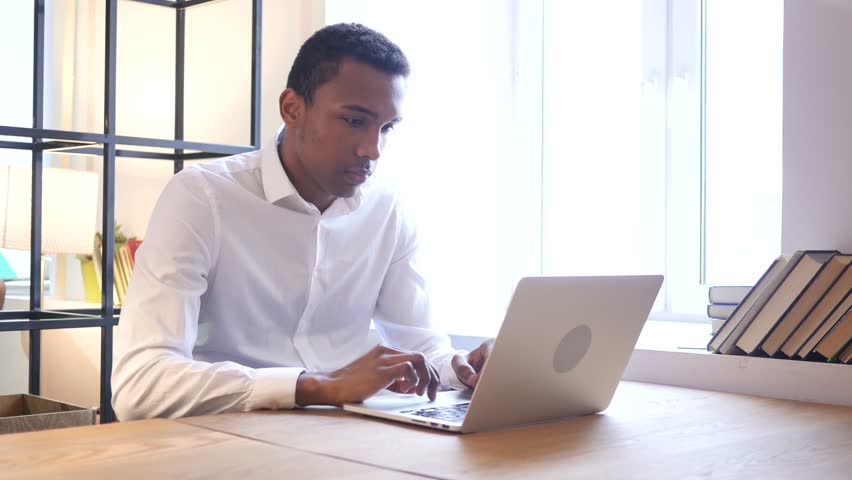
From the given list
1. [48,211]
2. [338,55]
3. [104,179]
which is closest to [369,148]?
[338,55]

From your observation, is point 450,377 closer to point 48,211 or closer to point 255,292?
point 255,292

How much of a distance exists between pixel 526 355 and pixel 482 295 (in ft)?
6.42

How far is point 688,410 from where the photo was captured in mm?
1521

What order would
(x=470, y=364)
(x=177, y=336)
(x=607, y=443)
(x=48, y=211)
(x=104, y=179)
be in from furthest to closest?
(x=48, y=211) < (x=104, y=179) < (x=470, y=364) < (x=177, y=336) < (x=607, y=443)

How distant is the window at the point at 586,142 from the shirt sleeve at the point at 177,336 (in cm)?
114

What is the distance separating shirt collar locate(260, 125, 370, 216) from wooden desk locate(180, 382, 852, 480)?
1.82 feet

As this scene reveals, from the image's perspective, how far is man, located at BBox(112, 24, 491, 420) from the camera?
154 cm

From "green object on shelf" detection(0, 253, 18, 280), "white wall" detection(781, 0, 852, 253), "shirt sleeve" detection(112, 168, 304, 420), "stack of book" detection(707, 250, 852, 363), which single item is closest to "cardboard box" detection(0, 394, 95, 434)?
"shirt sleeve" detection(112, 168, 304, 420)

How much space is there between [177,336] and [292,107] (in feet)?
1.83

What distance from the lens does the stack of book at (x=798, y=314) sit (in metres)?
1.72

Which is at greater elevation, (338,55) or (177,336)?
(338,55)

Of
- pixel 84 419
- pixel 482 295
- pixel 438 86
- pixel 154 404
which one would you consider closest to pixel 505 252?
pixel 482 295

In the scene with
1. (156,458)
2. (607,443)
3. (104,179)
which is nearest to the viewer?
(156,458)

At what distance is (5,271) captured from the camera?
324cm
